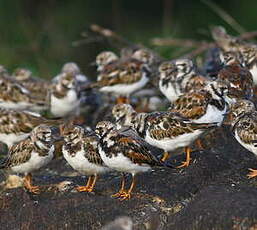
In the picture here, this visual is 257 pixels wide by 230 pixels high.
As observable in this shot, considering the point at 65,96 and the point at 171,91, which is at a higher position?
the point at 171,91

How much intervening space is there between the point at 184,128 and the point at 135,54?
14.7 feet

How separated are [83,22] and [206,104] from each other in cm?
1055

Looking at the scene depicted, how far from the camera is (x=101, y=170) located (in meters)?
8.93

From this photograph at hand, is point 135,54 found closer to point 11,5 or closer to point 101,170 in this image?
point 101,170

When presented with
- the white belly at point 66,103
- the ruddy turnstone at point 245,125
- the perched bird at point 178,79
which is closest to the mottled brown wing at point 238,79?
the perched bird at point 178,79

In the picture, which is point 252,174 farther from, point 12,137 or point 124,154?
point 12,137

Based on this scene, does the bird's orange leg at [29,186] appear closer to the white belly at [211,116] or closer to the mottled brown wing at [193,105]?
the mottled brown wing at [193,105]

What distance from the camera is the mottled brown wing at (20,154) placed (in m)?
9.34

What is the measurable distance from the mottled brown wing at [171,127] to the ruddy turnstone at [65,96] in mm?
3291

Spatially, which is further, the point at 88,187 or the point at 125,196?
the point at 88,187

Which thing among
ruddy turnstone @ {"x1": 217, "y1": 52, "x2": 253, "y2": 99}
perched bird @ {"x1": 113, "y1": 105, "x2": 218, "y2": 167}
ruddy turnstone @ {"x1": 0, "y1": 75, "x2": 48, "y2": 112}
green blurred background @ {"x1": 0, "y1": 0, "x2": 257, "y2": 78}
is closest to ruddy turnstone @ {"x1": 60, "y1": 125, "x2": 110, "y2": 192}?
perched bird @ {"x1": 113, "y1": 105, "x2": 218, "y2": 167}

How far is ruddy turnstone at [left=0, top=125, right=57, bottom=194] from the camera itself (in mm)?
9297

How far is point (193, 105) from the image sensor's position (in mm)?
9430

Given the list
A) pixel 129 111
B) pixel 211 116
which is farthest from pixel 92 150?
pixel 211 116
